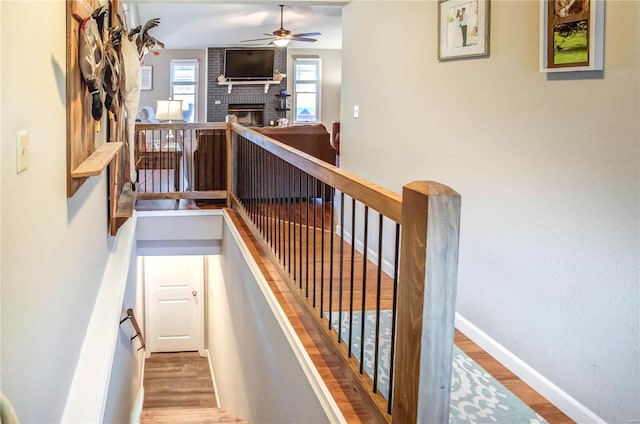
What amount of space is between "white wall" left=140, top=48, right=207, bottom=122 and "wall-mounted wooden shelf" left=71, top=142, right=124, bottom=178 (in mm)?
10859

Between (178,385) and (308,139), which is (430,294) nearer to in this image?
(308,139)

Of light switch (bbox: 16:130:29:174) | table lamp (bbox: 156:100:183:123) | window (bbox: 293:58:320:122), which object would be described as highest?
window (bbox: 293:58:320:122)

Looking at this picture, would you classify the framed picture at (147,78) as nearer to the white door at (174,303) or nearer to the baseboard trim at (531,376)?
the white door at (174,303)

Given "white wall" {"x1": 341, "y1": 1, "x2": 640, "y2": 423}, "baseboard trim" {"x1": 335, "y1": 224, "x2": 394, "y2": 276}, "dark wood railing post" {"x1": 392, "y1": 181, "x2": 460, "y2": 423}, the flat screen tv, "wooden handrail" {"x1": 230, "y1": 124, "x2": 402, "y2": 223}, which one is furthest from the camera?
the flat screen tv

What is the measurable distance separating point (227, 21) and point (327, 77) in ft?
14.3

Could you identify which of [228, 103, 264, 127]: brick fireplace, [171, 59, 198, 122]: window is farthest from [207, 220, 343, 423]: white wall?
[171, 59, 198, 122]: window

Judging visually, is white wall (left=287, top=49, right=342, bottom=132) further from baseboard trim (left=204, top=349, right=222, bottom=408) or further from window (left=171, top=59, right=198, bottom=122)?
baseboard trim (left=204, top=349, right=222, bottom=408)

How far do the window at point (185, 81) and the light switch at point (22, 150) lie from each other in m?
12.3

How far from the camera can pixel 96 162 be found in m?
2.39

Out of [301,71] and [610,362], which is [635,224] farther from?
[301,71]

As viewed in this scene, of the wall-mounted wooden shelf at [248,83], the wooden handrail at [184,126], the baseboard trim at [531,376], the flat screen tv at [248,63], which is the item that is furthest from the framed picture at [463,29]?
the wall-mounted wooden shelf at [248,83]

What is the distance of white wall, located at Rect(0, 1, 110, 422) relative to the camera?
4.37ft

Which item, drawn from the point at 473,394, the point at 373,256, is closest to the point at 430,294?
the point at 473,394

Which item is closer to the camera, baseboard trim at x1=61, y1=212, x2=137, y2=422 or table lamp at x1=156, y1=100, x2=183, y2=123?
baseboard trim at x1=61, y1=212, x2=137, y2=422
